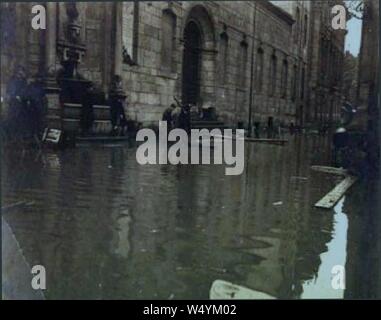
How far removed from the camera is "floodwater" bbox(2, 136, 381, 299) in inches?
112

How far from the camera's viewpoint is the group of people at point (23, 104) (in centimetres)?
323

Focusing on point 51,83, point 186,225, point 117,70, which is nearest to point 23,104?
point 51,83

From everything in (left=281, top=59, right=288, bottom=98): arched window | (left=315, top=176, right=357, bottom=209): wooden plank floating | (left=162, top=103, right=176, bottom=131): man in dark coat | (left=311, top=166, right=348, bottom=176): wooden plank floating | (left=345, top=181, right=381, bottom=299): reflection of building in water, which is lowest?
(left=345, top=181, right=381, bottom=299): reflection of building in water

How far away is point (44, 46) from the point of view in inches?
128

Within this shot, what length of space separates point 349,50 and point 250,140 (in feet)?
2.98

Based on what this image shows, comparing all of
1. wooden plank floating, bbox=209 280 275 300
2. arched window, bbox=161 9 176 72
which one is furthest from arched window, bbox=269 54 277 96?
wooden plank floating, bbox=209 280 275 300

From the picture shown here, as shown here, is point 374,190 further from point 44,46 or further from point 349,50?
point 44,46

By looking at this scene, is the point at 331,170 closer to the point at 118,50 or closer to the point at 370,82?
the point at 370,82

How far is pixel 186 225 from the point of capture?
3271 mm

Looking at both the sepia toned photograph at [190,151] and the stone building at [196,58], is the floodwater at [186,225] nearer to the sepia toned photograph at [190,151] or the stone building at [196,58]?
the sepia toned photograph at [190,151]

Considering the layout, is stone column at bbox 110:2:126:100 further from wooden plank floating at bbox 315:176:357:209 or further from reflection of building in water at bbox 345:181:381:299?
reflection of building in water at bbox 345:181:381:299

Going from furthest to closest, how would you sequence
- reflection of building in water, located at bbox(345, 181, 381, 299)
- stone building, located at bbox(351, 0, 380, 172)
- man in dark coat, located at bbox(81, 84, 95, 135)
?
man in dark coat, located at bbox(81, 84, 95, 135) → stone building, located at bbox(351, 0, 380, 172) → reflection of building in water, located at bbox(345, 181, 381, 299)

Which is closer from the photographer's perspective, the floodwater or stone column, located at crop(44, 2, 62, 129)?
the floodwater

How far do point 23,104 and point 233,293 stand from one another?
1.90m
